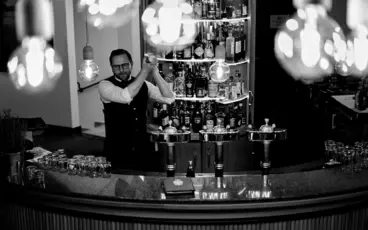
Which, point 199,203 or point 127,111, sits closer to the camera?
point 199,203

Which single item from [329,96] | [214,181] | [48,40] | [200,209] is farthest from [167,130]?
[48,40]

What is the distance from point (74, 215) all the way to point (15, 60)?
217 inches

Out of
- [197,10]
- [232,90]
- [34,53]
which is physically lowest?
[232,90]

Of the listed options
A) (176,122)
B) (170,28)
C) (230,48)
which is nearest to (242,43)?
(230,48)

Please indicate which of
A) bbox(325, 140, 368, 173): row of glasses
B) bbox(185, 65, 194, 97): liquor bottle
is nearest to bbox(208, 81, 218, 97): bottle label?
bbox(185, 65, 194, 97): liquor bottle

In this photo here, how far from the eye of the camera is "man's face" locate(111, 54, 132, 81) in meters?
4.40

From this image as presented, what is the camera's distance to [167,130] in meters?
3.51

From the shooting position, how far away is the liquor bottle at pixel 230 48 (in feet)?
20.9

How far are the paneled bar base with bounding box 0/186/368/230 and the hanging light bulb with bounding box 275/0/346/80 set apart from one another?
221 inches

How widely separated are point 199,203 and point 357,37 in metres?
6.42

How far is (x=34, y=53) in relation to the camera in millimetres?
8227

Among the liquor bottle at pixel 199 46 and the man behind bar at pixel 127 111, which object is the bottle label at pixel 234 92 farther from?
the man behind bar at pixel 127 111

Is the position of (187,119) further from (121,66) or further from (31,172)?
(31,172)

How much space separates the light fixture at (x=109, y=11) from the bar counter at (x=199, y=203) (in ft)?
13.5
